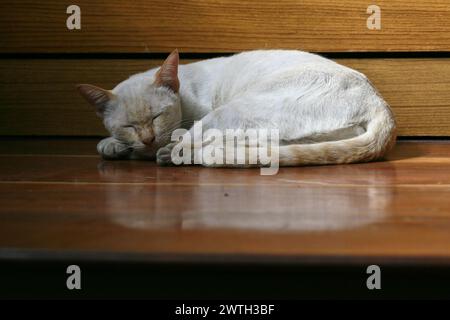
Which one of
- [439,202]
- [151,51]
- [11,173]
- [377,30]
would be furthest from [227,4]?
[439,202]

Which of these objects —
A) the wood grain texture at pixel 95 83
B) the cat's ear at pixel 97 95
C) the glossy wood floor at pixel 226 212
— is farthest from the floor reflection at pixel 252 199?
the wood grain texture at pixel 95 83

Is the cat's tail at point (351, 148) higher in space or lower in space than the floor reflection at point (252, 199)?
higher

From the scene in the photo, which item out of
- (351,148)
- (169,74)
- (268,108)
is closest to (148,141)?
(169,74)

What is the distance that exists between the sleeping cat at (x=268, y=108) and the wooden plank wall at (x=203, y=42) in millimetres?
266

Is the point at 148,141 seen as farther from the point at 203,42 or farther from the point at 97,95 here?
the point at 203,42

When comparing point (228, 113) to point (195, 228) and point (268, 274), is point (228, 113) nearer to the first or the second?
point (195, 228)

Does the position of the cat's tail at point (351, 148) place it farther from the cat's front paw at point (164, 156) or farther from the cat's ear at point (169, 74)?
the cat's ear at point (169, 74)

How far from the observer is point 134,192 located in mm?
1176

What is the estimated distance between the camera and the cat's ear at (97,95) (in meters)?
1.65

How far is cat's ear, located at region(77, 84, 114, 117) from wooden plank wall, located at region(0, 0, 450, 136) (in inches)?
18.1

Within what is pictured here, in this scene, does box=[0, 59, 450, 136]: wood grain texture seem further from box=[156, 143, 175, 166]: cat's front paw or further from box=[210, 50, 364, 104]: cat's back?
box=[156, 143, 175, 166]: cat's front paw

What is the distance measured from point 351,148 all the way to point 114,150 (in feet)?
2.14

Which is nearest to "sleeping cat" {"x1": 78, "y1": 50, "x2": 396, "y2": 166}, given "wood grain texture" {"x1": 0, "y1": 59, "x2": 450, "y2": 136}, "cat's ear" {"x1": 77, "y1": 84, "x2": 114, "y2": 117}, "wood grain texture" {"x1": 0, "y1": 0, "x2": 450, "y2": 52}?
"cat's ear" {"x1": 77, "y1": 84, "x2": 114, "y2": 117}

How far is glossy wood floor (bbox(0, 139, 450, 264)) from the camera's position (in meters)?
0.75
